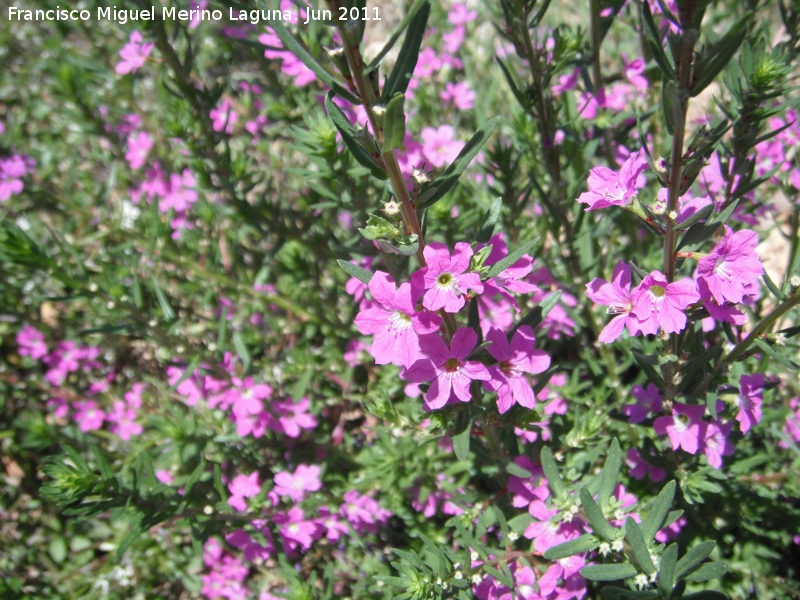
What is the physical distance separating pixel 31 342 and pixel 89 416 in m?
1.10

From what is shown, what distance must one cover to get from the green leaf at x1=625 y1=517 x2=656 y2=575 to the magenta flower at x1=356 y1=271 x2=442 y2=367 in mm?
925

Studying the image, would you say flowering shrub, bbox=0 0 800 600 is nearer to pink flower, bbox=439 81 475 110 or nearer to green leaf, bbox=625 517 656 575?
green leaf, bbox=625 517 656 575

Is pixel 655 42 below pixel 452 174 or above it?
above

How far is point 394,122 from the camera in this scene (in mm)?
1690

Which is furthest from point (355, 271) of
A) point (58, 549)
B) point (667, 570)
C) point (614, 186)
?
point (58, 549)

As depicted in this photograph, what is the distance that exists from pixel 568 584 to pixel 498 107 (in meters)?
4.36

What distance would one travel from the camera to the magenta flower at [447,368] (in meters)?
2.14

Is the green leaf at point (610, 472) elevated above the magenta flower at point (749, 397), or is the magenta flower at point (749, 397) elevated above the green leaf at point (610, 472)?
the magenta flower at point (749, 397)

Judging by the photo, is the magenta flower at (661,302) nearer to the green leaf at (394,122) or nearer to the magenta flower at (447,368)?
the magenta flower at (447,368)

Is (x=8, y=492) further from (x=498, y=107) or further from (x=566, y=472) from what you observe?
(x=498, y=107)

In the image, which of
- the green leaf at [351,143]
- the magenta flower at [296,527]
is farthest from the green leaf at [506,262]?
the magenta flower at [296,527]

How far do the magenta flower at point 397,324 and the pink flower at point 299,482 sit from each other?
67.9 inches

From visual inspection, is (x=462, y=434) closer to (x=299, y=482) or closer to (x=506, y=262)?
(x=506, y=262)

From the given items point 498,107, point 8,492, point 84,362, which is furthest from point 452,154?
point 8,492
